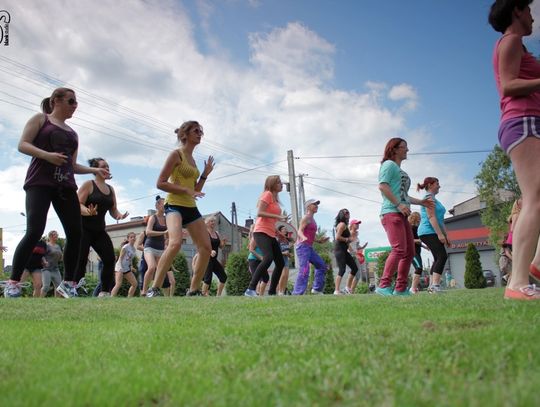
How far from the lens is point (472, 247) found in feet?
77.6

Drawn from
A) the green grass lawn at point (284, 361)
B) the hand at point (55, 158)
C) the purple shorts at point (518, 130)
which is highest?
the purple shorts at point (518, 130)

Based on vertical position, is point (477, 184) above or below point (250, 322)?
above

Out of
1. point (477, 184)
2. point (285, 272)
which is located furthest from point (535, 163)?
point (477, 184)

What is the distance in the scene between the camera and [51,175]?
5379 millimetres

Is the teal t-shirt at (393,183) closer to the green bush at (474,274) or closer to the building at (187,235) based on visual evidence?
the green bush at (474,274)

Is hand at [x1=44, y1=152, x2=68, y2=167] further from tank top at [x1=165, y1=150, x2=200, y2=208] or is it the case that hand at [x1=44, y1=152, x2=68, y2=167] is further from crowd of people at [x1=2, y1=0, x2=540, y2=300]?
tank top at [x1=165, y1=150, x2=200, y2=208]

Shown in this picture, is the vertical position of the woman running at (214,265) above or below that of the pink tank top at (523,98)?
below

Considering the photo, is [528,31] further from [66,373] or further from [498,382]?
[66,373]

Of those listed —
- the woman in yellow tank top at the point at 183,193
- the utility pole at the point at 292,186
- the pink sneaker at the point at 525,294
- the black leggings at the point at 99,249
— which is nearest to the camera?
the pink sneaker at the point at 525,294

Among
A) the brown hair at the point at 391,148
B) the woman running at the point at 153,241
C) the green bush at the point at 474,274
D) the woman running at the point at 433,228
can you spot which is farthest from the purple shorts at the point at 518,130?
the green bush at the point at 474,274

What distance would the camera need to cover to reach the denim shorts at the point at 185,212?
6355mm

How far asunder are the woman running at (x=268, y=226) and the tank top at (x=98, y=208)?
254cm

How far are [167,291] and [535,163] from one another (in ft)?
33.1

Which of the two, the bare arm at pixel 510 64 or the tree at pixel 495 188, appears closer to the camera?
the bare arm at pixel 510 64
